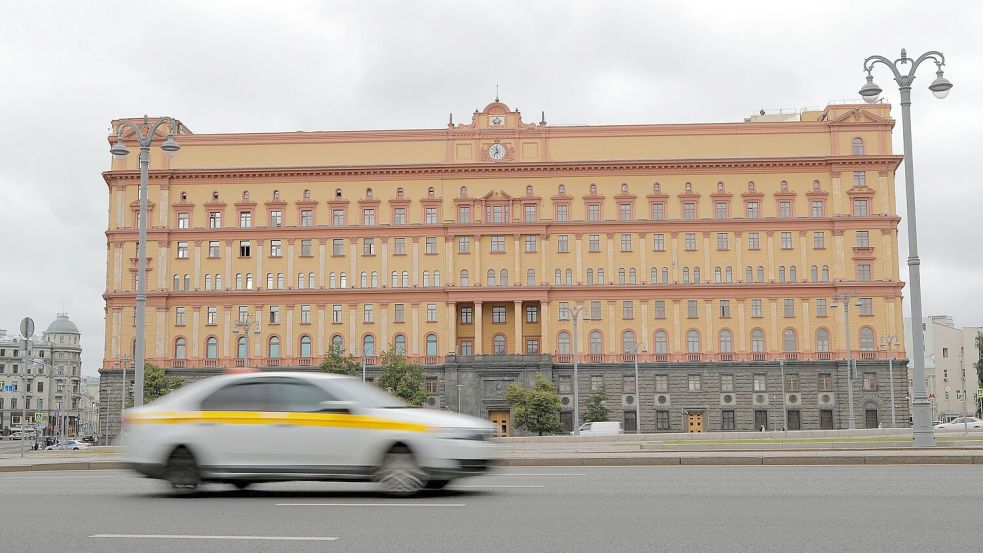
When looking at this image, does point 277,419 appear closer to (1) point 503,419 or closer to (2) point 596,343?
(1) point 503,419

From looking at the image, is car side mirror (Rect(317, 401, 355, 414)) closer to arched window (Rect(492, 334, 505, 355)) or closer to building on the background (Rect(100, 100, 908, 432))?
building on the background (Rect(100, 100, 908, 432))

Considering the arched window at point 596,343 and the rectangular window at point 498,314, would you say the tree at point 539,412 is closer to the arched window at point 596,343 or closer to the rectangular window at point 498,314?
the arched window at point 596,343

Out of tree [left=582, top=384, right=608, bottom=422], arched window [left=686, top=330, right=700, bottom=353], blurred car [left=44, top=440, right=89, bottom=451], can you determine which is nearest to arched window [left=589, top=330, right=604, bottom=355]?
tree [left=582, top=384, right=608, bottom=422]

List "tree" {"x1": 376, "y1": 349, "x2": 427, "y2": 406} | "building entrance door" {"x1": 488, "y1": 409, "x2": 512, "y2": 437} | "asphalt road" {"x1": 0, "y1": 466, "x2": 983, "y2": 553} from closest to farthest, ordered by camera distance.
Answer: "asphalt road" {"x1": 0, "y1": 466, "x2": 983, "y2": 553} → "tree" {"x1": 376, "y1": 349, "x2": 427, "y2": 406} → "building entrance door" {"x1": 488, "y1": 409, "x2": 512, "y2": 437}

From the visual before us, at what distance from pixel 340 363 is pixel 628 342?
75.0 ft

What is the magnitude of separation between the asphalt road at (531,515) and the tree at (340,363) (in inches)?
2480

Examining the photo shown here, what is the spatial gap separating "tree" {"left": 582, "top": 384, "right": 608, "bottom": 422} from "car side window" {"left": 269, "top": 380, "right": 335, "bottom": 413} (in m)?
66.8

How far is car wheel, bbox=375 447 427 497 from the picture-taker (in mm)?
13469

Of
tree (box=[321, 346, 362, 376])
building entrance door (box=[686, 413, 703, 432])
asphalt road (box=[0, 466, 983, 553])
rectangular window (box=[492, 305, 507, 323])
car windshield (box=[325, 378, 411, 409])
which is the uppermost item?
rectangular window (box=[492, 305, 507, 323])

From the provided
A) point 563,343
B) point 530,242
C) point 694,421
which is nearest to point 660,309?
point 563,343

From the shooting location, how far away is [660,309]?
8531 cm

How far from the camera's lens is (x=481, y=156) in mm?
86562

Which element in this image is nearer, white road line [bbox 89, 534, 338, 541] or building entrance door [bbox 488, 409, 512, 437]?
white road line [bbox 89, 534, 338, 541]

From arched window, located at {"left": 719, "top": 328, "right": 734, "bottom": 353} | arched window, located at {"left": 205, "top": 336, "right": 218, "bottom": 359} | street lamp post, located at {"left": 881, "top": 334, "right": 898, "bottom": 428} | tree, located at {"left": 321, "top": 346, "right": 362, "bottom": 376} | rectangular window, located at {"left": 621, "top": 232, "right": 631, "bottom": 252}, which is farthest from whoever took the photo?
arched window, located at {"left": 205, "top": 336, "right": 218, "bottom": 359}
